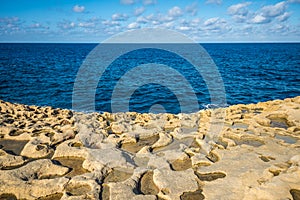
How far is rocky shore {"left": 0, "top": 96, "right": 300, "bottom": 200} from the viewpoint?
636 centimetres

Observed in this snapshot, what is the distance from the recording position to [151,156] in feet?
27.2

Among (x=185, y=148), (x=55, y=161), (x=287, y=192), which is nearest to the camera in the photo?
(x=287, y=192)

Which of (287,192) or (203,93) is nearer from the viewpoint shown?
(287,192)

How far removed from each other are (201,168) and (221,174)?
62 cm

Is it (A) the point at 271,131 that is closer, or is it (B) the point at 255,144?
(B) the point at 255,144

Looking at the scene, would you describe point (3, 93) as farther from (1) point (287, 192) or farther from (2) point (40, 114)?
(1) point (287, 192)

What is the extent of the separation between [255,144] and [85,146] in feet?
21.0

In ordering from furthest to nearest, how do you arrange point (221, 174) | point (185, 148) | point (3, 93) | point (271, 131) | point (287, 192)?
1. point (3, 93)
2. point (271, 131)
3. point (185, 148)
4. point (221, 174)
5. point (287, 192)

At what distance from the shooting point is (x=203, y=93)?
2527 cm

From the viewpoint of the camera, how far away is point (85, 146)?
916cm

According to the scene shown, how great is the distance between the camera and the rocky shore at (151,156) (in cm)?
636

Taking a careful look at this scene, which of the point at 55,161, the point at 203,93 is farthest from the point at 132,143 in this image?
the point at 203,93

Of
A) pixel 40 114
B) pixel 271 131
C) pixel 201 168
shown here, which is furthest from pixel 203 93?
pixel 201 168

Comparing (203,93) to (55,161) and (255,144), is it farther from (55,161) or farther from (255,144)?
(55,161)
